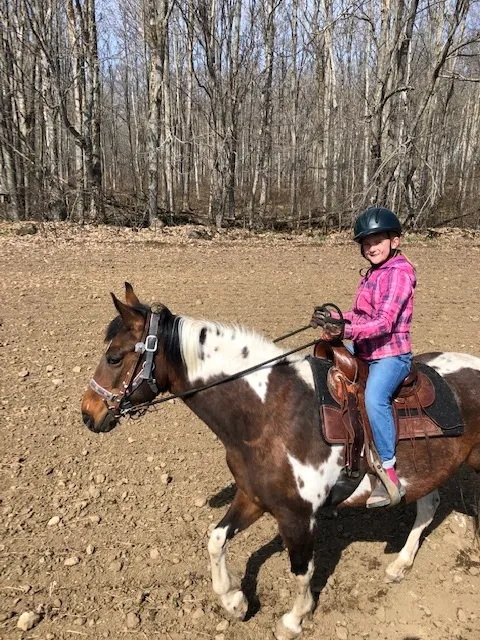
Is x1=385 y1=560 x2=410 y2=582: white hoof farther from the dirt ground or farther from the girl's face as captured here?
the girl's face

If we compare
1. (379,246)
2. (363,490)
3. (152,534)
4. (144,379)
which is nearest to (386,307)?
(379,246)

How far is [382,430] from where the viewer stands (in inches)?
117

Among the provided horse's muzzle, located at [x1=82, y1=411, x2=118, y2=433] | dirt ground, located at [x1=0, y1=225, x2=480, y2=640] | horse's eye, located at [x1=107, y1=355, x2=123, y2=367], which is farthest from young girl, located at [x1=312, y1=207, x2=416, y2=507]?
horse's muzzle, located at [x1=82, y1=411, x2=118, y2=433]

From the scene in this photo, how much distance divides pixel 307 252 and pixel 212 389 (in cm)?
1040

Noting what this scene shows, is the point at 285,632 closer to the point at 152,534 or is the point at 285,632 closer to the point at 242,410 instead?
the point at 152,534

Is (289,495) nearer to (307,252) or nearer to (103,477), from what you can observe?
(103,477)

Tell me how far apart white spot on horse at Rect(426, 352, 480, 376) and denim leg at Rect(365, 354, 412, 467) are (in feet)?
2.26

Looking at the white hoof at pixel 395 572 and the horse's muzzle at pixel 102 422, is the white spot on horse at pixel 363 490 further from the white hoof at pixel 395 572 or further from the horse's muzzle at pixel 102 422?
the horse's muzzle at pixel 102 422

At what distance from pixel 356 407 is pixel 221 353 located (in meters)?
0.93

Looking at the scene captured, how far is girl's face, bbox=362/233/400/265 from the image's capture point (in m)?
3.09

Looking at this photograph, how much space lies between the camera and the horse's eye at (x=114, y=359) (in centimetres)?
284

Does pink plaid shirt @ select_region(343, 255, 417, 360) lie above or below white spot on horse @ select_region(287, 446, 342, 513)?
above

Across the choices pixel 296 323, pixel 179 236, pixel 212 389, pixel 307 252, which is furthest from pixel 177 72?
pixel 212 389

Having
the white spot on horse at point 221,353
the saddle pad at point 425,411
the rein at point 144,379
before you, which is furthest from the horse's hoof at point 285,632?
the rein at point 144,379
